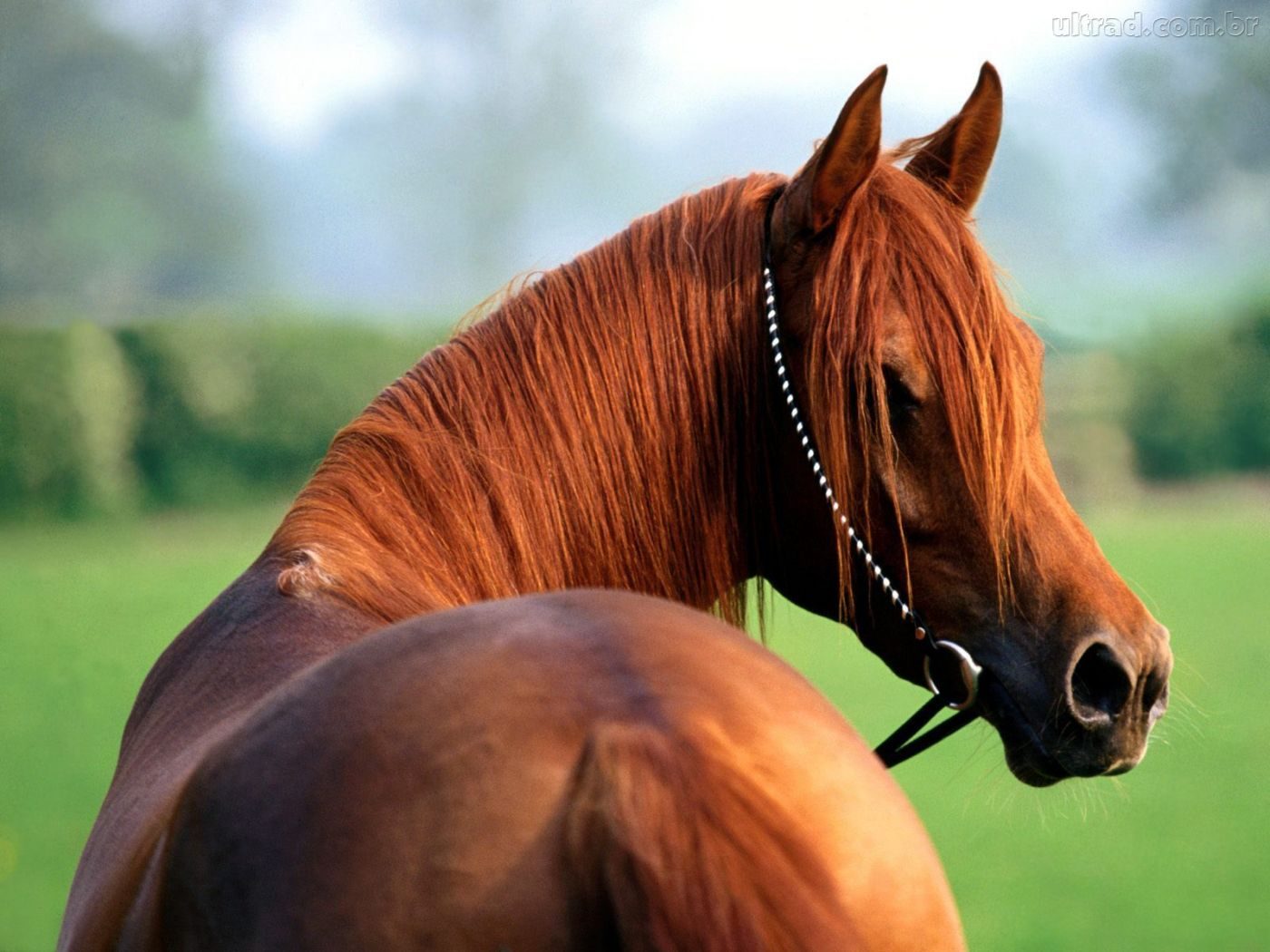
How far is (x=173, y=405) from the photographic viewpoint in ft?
66.6

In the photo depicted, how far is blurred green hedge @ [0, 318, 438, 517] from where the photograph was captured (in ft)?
61.7

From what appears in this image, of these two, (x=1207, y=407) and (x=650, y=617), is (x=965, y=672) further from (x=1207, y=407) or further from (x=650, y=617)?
(x=1207, y=407)

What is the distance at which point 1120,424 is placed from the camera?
2647 cm

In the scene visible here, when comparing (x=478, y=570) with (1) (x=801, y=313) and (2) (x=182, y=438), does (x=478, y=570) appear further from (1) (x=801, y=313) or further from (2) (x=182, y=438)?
(2) (x=182, y=438)

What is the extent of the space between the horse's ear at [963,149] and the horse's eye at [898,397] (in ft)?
1.56

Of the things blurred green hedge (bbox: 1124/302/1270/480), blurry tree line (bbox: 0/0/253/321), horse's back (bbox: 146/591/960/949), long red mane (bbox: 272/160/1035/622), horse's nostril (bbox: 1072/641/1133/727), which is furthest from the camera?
blurry tree line (bbox: 0/0/253/321)

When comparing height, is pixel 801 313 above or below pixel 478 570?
above

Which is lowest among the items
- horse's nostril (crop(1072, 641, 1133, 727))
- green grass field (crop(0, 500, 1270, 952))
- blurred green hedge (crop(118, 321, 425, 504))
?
green grass field (crop(0, 500, 1270, 952))

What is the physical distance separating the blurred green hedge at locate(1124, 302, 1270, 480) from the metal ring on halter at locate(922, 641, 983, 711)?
25882 millimetres

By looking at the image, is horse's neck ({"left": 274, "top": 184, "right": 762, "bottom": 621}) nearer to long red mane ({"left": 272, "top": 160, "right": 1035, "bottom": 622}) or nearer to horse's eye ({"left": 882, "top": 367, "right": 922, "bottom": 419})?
long red mane ({"left": 272, "top": 160, "right": 1035, "bottom": 622})

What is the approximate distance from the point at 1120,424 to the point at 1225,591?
352 inches

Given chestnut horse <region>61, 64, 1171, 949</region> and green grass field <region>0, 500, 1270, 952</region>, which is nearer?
chestnut horse <region>61, 64, 1171, 949</region>

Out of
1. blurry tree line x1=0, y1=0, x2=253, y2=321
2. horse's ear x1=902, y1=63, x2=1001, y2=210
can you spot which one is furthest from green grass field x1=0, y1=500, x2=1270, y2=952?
blurry tree line x1=0, y1=0, x2=253, y2=321

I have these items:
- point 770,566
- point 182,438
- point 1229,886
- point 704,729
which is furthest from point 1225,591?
point 704,729
